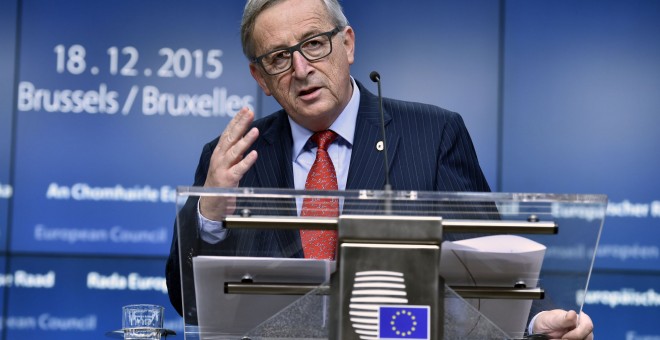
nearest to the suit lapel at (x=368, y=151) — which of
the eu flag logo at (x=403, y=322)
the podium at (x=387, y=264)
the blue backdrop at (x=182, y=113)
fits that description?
the podium at (x=387, y=264)

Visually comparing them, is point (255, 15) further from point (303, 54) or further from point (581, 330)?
point (581, 330)

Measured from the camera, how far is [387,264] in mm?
1500

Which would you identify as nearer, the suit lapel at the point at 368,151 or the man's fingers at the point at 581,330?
the man's fingers at the point at 581,330

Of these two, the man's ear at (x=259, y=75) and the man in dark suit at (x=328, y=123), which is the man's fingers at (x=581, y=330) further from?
the man's ear at (x=259, y=75)

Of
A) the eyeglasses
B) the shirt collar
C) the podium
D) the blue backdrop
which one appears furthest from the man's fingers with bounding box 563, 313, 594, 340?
the blue backdrop

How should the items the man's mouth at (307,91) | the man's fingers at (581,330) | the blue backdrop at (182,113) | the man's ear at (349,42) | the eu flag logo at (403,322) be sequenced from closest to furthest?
the eu flag logo at (403,322) < the man's fingers at (581,330) < the man's mouth at (307,91) < the man's ear at (349,42) < the blue backdrop at (182,113)

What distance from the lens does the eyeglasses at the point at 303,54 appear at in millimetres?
2463

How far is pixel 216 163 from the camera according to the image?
1.96 m

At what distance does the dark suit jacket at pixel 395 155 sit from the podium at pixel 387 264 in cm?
59

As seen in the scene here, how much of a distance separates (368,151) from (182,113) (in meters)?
1.88

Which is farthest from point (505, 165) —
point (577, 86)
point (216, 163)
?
point (216, 163)

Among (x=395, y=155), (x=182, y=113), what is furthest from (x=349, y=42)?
(x=182, y=113)

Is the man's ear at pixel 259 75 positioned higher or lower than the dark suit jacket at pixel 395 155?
higher

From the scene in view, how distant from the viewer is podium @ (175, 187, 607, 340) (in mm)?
1503
